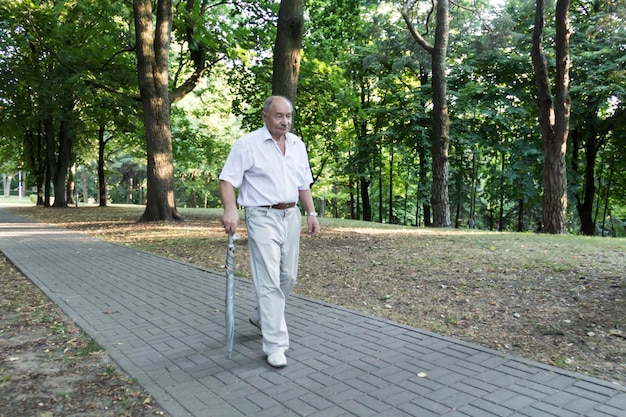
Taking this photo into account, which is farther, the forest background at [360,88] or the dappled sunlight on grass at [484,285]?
the forest background at [360,88]

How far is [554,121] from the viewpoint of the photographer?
13680 millimetres

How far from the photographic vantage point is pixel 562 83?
13.4 meters

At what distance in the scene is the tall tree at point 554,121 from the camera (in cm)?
1330

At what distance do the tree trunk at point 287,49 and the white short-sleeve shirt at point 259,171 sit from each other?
6209 mm

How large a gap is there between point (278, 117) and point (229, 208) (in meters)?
0.87

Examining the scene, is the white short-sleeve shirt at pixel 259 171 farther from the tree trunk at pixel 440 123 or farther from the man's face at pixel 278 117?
the tree trunk at pixel 440 123

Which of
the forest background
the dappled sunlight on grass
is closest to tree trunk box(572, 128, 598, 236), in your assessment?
the forest background

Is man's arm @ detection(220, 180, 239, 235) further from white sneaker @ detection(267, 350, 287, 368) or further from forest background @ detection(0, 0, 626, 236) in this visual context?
forest background @ detection(0, 0, 626, 236)

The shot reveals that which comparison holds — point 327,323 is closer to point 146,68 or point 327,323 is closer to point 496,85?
point 146,68

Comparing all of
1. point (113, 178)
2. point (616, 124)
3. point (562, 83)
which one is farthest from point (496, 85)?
point (113, 178)

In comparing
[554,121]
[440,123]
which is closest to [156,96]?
[440,123]

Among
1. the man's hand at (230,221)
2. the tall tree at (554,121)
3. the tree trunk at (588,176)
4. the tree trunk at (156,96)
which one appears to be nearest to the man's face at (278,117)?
the man's hand at (230,221)

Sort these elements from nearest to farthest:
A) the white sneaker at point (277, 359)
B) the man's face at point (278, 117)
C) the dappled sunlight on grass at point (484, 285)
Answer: the white sneaker at point (277, 359) → the man's face at point (278, 117) → the dappled sunlight on grass at point (484, 285)

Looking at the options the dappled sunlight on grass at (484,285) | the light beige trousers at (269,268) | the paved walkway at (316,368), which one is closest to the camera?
the paved walkway at (316,368)
